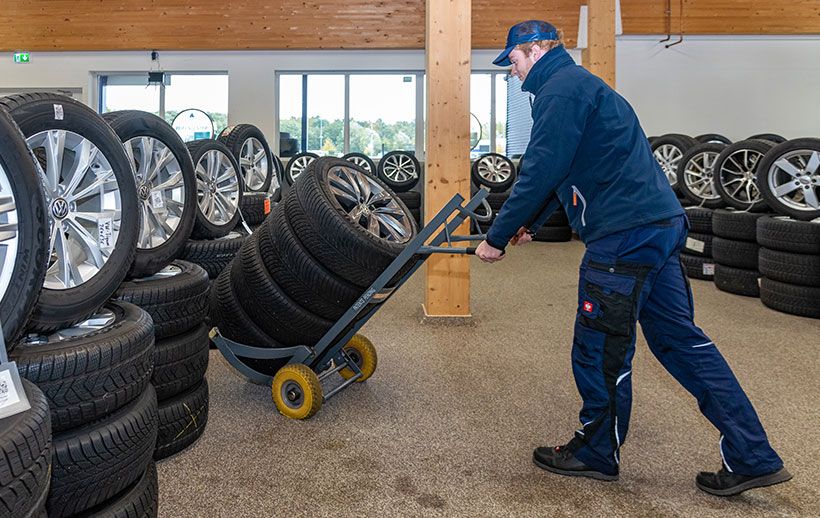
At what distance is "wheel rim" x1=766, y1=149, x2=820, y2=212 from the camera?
5.09 m

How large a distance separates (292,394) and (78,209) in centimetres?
127

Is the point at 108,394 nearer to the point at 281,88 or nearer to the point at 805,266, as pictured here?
the point at 805,266

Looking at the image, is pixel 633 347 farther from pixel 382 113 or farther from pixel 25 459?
pixel 382 113

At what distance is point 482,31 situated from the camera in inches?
437

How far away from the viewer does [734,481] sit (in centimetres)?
215

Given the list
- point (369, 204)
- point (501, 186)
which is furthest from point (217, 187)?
point (501, 186)

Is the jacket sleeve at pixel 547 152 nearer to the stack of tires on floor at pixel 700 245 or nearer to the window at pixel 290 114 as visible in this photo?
the stack of tires on floor at pixel 700 245

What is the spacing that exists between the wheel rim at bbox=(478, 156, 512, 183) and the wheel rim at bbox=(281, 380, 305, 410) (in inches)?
340

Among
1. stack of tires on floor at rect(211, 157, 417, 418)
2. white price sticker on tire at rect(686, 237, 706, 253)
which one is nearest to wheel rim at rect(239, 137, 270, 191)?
stack of tires on floor at rect(211, 157, 417, 418)

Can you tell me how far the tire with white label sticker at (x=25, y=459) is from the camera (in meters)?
1.05

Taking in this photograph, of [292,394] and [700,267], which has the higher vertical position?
[700,267]

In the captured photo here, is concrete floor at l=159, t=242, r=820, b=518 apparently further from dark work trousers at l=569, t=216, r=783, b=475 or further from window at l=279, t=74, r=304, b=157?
window at l=279, t=74, r=304, b=157

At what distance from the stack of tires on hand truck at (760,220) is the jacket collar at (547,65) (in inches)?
142

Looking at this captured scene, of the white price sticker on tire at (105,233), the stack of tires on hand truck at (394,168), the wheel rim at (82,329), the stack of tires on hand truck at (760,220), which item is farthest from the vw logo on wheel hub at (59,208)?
the stack of tires on hand truck at (394,168)
